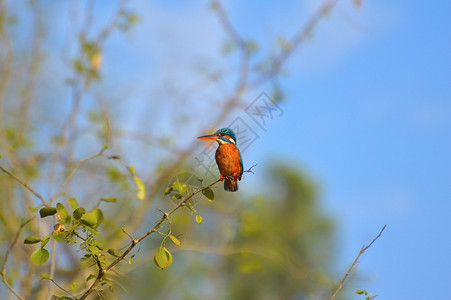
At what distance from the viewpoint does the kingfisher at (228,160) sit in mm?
1962

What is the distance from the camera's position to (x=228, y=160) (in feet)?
6.45

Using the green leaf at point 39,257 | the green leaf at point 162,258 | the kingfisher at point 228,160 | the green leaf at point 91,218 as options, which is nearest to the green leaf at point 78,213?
the green leaf at point 91,218

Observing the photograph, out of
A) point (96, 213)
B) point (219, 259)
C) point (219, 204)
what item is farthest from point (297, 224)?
point (96, 213)

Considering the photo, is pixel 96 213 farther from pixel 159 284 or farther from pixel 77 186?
pixel 159 284

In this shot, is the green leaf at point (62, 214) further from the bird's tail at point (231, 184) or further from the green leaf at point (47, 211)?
the bird's tail at point (231, 184)

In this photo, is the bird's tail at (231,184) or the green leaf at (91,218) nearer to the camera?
the green leaf at (91,218)

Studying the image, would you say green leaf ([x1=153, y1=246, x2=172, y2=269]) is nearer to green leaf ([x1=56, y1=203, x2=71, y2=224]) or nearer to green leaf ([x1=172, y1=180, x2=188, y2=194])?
green leaf ([x1=172, y1=180, x2=188, y2=194])

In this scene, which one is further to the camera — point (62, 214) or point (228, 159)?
point (228, 159)

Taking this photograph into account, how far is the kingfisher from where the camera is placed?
196 centimetres

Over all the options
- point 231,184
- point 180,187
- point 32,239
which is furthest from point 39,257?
point 231,184

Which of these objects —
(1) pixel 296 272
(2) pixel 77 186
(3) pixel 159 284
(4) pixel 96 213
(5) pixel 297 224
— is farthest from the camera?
(5) pixel 297 224

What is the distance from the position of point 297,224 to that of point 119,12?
515 inches

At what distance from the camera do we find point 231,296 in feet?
49.8

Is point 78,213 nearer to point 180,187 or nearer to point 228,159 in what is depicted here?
point 180,187
